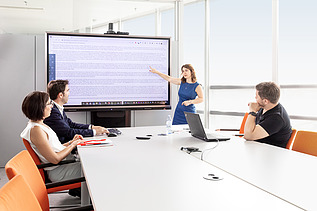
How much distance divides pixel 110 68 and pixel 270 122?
3.11 m

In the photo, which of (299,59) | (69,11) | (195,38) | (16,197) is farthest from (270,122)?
(69,11)

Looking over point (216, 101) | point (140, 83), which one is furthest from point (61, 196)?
point (216, 101)

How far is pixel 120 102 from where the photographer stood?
17.4 ft

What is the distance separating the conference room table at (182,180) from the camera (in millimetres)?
1376

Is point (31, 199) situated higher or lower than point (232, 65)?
lower

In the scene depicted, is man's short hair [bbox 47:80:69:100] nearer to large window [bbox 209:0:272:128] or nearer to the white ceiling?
the white ceiling

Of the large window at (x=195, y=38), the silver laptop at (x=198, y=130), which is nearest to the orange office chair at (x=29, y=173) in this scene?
the silver laptop at (x=198, y=130)

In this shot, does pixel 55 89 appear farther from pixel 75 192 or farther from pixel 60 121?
pixel 75 192

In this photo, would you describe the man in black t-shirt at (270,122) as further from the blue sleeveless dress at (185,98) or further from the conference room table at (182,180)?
the blue sleeveless dress at (185,98)

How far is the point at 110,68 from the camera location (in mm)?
5219

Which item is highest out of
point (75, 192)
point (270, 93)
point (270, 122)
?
point (270, 93)

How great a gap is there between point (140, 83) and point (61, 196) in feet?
7.59

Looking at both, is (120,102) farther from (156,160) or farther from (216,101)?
(156,160)

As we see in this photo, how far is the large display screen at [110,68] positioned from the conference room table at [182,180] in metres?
2.50
